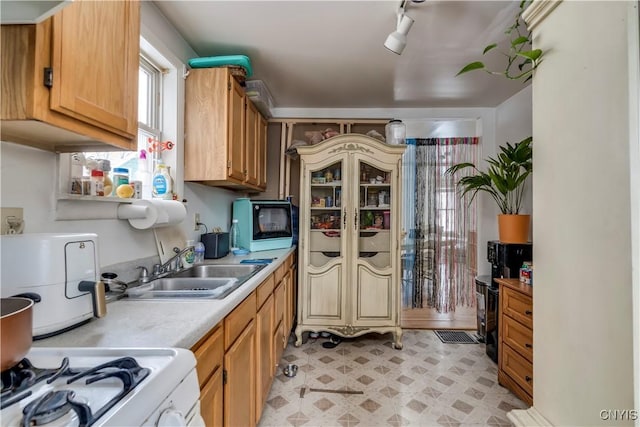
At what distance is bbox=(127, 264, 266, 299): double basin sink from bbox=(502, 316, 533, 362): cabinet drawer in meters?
1.79

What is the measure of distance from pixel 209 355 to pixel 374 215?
223 centimetres

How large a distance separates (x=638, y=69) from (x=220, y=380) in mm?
1483

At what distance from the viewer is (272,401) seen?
195cm

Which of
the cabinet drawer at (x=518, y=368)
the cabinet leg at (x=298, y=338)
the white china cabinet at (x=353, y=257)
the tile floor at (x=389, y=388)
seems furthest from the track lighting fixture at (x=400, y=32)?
the cabinet leg at (x=298, y=338)

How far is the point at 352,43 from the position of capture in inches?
82.6

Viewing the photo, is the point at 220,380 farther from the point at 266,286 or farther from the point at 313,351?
the point at 313,351

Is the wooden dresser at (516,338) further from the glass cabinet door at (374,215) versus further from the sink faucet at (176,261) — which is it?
the sink faucet at (176,261)

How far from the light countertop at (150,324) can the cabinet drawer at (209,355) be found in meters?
0.06

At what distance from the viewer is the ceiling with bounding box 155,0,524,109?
5.73 ft

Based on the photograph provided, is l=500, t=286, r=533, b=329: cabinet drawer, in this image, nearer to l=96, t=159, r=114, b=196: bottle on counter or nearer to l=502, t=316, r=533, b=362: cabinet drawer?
l=502, t=316, r=533, b=362: cabinet drawer

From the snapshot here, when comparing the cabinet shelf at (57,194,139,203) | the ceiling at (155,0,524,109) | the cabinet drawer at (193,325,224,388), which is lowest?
the cabinet drawer at (193,325,224,388)

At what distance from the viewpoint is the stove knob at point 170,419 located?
22.4 inches

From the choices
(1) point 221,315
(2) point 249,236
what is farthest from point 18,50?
(2) point 249,236

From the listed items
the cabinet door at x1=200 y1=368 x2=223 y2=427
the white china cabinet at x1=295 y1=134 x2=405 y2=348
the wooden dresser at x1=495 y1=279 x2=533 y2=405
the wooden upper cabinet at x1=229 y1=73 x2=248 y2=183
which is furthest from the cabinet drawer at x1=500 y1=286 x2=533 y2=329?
the wooden upper cabinet at x1=229 y1=73 x2=248 y2=183
